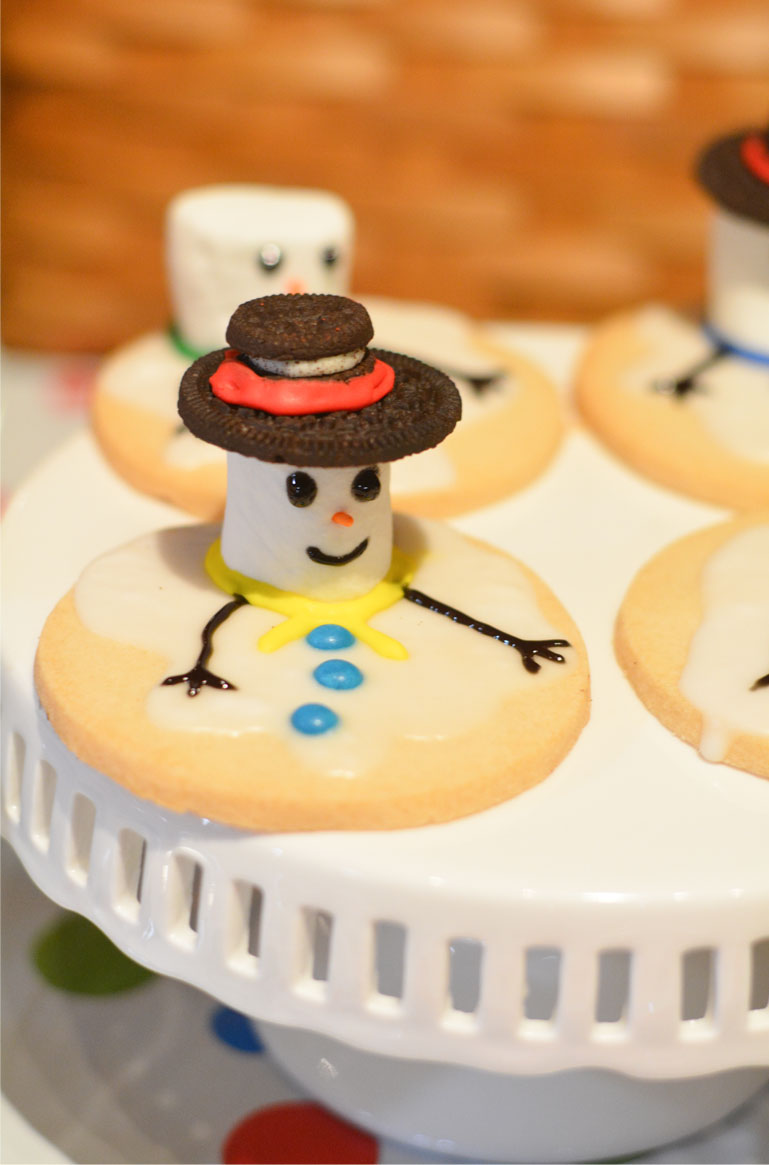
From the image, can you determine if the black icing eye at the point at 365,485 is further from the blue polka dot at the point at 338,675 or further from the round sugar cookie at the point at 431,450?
the round sugar cookie at the point at 431,450

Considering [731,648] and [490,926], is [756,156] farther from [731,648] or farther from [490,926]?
[490,926]

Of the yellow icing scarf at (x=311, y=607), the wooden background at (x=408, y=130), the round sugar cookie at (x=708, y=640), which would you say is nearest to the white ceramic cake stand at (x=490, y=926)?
the round sugar cookie at (x=708, y=640)

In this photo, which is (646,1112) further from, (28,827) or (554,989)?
(28,827)

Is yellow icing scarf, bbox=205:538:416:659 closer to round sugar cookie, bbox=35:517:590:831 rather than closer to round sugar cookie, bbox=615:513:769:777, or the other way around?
round sugar cookie, bbox=35:517:590:831

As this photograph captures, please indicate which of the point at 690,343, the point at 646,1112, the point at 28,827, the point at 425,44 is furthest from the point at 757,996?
the point at 425,44

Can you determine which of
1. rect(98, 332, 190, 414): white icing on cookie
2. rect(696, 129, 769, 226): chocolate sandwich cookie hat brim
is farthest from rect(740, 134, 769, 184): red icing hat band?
rect(98, 332, 190, 414): white icing on cookie

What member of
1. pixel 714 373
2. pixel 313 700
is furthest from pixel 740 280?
pixel 313 700
